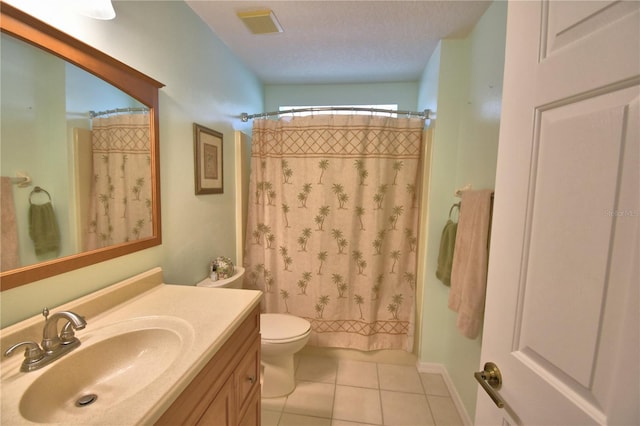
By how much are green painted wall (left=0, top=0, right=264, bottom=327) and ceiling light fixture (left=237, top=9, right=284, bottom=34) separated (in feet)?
0.96

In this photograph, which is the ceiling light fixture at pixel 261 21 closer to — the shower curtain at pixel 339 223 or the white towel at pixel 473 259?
the shower curtain at pixel 339 223

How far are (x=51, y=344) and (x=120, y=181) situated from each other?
2.11 ft

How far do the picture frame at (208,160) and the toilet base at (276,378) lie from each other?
49.1 inches

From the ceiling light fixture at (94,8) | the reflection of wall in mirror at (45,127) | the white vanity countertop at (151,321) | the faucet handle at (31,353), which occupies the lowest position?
the white vanity countertop at (151,321)

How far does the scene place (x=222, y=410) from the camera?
887mm

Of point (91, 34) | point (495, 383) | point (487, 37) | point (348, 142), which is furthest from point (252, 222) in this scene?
point (487, 37)

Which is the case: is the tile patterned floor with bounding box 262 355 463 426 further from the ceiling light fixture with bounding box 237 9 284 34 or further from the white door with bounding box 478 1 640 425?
the ceiling light fixture with bounding box 237 9 284 34

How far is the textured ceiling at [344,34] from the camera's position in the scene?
1478 mm

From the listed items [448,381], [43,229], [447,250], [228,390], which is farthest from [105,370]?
[448,381]

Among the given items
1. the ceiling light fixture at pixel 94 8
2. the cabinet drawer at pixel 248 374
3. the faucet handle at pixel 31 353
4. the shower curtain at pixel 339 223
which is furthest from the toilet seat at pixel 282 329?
the ceiling light fixture at pixel 94 8

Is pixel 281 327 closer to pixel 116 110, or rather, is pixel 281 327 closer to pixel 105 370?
pixel 105 370

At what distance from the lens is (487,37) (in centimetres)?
146

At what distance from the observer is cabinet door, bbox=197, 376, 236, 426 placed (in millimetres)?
798

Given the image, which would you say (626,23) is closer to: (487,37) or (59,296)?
(487,37)
